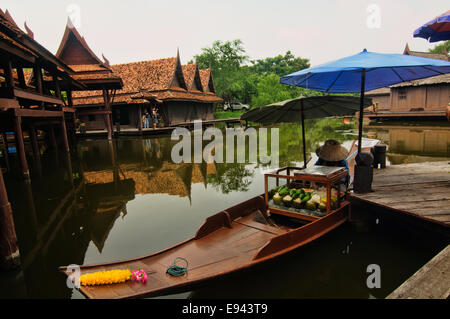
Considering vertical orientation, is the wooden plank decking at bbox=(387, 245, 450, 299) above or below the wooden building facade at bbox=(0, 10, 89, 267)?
below

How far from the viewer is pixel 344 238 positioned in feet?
17.1

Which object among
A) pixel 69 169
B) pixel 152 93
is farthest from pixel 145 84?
pixel 69 169

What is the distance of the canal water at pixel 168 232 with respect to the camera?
12.8 ft

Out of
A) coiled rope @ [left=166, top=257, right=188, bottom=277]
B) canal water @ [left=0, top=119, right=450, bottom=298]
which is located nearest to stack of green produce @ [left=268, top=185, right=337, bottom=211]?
canal water @ [left=0, top=119, right=450, bottom=298]

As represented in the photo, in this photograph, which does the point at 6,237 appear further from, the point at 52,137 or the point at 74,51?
the point at 74,51

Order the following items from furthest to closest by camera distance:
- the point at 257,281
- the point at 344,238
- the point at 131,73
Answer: the point at 131,73 < the point at 344,238 < the point at 257,281

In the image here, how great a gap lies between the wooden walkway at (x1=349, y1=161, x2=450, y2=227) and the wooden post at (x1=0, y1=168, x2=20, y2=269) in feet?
18.4

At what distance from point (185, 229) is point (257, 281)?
2173 millimetres

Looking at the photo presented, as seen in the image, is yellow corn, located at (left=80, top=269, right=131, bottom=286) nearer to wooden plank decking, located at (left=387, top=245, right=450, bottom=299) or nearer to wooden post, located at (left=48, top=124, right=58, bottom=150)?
wooden plank decking, located at (left=387, top=245, right=450, bottom=299)

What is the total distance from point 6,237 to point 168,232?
8.37 feet

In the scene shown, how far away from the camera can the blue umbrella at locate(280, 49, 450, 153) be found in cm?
434
